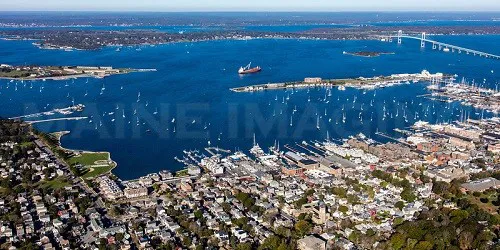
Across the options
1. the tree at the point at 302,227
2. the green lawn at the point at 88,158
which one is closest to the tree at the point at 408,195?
the tree at the point at 302,227

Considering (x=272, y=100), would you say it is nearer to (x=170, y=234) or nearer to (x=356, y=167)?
(x=356, y=167)

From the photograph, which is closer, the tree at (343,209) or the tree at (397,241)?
the tree at (397,241)

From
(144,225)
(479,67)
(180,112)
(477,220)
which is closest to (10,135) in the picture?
(180,112)

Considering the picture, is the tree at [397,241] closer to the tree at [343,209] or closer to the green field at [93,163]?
the tree at [343,209]

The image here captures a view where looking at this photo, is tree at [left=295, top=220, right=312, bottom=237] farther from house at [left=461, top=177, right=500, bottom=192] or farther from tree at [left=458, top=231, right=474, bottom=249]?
house at [left=461, top=177, right=500, bottom=192]

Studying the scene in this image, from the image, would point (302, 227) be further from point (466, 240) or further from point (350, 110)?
point (350, 110)

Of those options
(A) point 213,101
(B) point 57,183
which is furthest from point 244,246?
(A) point 213,101
